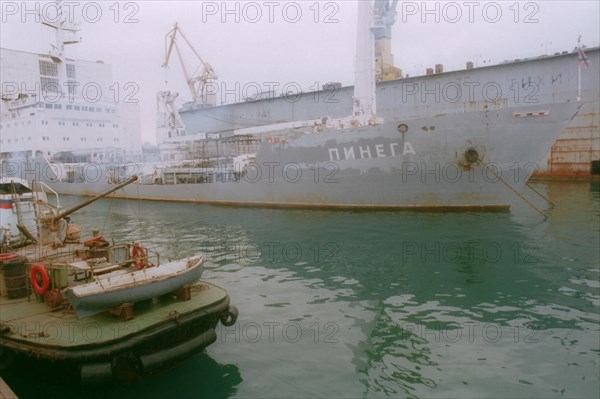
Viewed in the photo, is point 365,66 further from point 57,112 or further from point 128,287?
point 57,112

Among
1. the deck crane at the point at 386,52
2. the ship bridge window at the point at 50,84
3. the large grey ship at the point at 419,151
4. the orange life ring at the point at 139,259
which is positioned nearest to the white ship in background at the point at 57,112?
the ship bridge window at the point at 50,84

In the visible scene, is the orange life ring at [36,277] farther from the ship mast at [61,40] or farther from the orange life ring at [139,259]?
the ship mast at [61,40]

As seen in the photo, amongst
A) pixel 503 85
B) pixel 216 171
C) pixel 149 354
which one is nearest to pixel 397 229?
pixel 149 354

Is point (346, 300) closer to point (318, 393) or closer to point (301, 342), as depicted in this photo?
point (301, 342)

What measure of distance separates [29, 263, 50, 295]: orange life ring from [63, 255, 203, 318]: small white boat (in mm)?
471

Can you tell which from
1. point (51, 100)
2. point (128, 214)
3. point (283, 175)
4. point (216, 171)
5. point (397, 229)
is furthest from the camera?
point (51, 100)

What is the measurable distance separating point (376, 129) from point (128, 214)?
49.7 ft

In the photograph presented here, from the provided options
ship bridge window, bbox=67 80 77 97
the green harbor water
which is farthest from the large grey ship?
ship bridge window, bbox=67 80 77 97

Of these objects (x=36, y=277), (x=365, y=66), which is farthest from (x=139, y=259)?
(x=365, y=66)

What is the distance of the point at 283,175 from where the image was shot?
22359mm

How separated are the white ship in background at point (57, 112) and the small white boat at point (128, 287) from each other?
119 feet

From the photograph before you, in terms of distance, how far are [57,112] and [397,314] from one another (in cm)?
4075

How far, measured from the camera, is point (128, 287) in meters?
5.55

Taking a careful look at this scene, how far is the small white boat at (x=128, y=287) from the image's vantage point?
541 centimetres
